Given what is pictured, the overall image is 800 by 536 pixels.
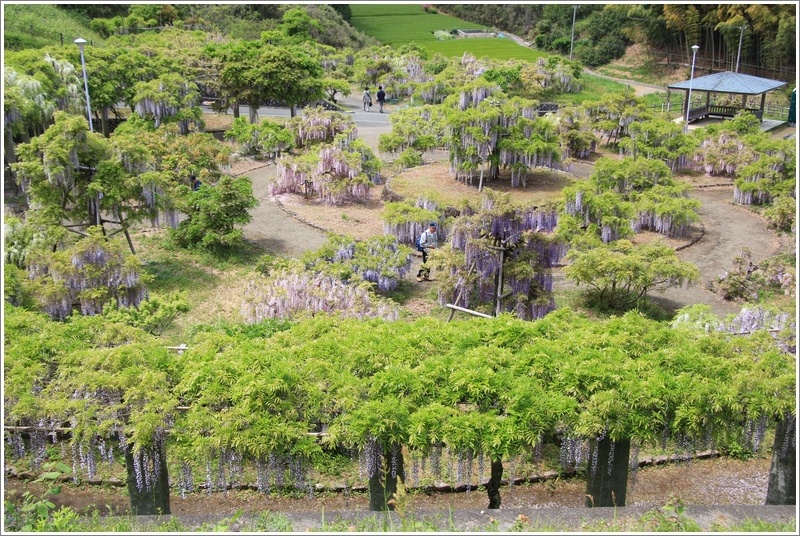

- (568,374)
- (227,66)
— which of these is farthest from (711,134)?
(568,374)

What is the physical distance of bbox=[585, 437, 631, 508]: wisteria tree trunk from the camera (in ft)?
30.8

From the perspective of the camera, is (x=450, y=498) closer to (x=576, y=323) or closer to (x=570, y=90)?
(x=576, y=323)

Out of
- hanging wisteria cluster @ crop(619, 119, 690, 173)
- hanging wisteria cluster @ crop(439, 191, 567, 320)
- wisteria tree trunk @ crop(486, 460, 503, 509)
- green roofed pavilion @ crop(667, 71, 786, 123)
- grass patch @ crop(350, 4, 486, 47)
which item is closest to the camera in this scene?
wisteria tree trunk @ crop(486, 460, 503, 509)

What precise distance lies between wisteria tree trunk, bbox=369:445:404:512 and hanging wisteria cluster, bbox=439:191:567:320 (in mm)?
6766

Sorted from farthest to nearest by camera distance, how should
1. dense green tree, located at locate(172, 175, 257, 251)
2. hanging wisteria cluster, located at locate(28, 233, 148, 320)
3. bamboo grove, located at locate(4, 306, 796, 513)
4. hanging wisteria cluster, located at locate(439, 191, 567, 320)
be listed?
1. dense green tree, located at locate(172, 175, 257, 251)
2. hanging wisteria cluster, located at locate(439, 191, 567, 320)
3. hanging wisteria cluster, located at locate(28, 233, 148, 320)
4. bamboo grove, located at locate(4, 306, 796, 513)

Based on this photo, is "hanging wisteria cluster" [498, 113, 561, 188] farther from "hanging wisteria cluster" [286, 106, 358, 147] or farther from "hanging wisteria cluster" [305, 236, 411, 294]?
"hanging wisteria cluster" [305, 236, 411, 294]

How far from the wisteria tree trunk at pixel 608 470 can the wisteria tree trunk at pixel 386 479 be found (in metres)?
2.28

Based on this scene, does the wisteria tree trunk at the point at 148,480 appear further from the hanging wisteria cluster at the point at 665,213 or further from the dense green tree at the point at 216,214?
the hanging wisteria cluster at the point at 665,213

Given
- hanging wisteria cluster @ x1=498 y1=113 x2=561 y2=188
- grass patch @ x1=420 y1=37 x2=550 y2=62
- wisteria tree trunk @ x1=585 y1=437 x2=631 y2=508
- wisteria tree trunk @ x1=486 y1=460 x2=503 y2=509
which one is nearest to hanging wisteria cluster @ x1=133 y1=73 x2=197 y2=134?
hanging wisteria cluster @ x1=498 y1=113 x2=561 y2=188

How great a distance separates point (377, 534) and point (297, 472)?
8.72ft

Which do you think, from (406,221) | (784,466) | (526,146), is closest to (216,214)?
(406,221)

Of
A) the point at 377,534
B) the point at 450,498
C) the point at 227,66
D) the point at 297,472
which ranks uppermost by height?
the point at 227,66

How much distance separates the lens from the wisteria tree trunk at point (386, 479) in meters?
8.98

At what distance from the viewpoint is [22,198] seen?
2222 centimetres
